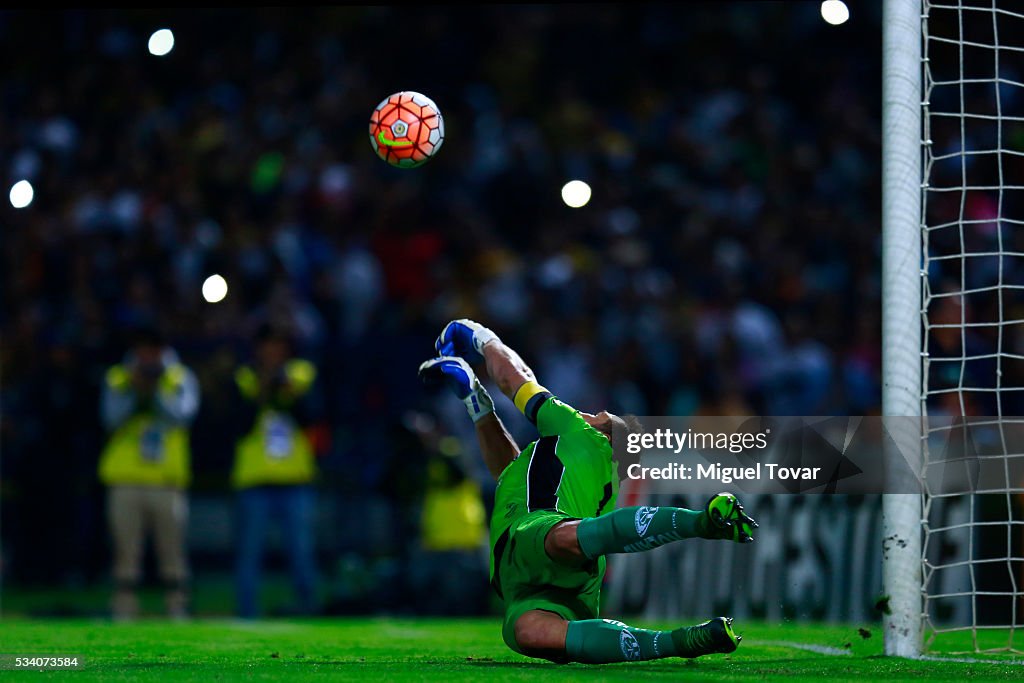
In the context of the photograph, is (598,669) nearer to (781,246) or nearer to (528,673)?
(528,673)

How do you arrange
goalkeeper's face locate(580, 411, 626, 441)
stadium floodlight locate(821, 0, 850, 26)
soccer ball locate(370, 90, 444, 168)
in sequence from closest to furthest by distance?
goalkeeper's face locate(580, 411, 626, 441) → soccer ball locate(370, 90, 444, 168) → stadium floodlight locate(821, 0, 850, 26)

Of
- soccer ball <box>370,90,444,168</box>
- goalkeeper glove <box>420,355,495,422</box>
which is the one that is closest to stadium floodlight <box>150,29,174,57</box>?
soccer ball <box>370,90,444,168</box>

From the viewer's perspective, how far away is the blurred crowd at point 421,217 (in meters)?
13.1

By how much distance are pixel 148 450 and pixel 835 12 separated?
962 centimetres

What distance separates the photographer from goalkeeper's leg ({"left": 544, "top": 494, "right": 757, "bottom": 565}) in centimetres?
537

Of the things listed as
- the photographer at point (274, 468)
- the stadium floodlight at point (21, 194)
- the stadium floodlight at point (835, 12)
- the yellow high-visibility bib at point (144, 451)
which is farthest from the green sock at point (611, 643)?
the stadium floodlight at point (835, 12)

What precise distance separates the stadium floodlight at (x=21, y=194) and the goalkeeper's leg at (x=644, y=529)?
10547 mm

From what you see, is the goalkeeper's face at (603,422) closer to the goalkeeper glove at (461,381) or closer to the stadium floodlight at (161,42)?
the goalkeeper glove at (461,381)

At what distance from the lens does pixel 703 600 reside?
10586 mm

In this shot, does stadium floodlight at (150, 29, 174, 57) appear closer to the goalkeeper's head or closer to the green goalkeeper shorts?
the goalkeeper's head

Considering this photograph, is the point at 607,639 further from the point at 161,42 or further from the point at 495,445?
the point at 161,42

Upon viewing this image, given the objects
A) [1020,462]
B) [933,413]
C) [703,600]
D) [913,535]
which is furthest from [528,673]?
[933,413]

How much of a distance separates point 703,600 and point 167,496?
433cm

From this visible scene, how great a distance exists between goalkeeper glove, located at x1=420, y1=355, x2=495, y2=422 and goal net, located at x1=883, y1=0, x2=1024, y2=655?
2011 millimetres
